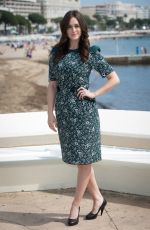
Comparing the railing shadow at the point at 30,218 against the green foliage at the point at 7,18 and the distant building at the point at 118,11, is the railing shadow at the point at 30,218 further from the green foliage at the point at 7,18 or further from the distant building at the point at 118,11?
the distant building at the point at 118,11

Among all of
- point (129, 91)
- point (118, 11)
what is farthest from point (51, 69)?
point (118, 11)

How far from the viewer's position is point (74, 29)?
2.93 m

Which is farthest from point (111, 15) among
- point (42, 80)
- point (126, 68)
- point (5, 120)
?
point (5, 120)

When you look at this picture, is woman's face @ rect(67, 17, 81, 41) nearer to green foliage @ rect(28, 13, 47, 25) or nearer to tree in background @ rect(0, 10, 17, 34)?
tree in background @ rect(0, 10, 17, 34)

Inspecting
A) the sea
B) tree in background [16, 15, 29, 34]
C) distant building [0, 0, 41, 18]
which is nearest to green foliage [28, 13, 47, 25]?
distant building [0, 0, 41, 18]

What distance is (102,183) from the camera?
147 inches

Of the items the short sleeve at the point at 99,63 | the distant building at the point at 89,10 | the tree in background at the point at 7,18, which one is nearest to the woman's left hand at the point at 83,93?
the short sleeve at the point at 99,63

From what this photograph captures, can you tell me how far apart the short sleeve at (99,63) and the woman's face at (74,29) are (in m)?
0.12

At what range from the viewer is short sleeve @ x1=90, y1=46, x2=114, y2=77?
2953mm

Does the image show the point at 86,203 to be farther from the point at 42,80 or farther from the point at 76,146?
the point at 42,80

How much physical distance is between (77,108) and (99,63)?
1.01 feet

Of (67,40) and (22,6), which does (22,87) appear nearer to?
(67,40)

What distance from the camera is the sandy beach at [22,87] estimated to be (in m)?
17.5

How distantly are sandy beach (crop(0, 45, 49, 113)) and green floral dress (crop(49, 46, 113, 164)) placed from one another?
1274cm
